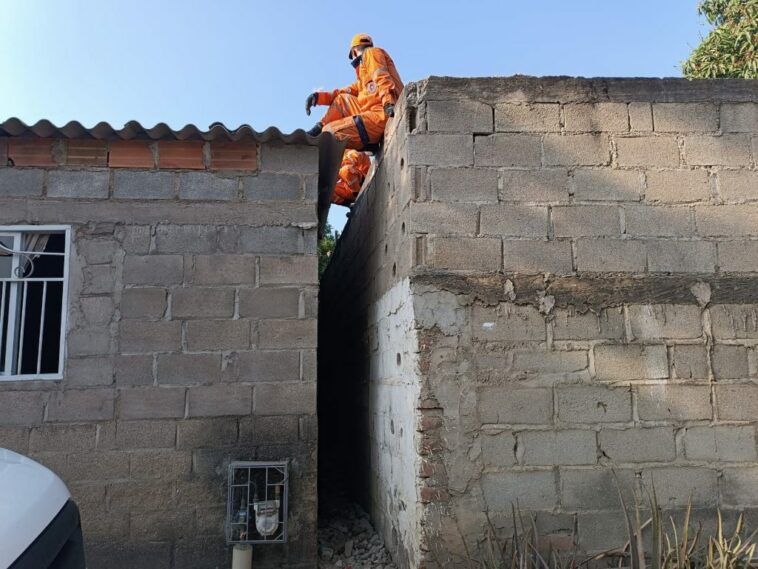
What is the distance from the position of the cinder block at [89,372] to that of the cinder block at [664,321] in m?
3.46

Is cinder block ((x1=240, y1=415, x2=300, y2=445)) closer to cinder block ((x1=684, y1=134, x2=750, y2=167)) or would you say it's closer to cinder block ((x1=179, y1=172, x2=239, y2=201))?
cinder block ((x1=179, y1=172, x2=239, y2=201))

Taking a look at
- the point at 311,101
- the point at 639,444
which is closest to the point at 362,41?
the point at 311,101

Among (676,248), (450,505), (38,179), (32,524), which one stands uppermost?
(38,179)

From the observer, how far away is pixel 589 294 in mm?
3971

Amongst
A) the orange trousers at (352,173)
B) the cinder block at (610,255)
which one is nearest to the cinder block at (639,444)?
the cinder block at (610,255)

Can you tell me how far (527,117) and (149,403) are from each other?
316cm

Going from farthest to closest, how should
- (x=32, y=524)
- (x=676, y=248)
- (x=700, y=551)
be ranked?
(x=676, y=248)
(x=700, y=551)
(x=32, y=524)

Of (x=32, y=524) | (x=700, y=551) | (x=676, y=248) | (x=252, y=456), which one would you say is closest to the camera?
(x=32, y=524)

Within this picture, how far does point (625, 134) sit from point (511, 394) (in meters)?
1.79

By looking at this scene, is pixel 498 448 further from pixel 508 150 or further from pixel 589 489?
pixel 508 150

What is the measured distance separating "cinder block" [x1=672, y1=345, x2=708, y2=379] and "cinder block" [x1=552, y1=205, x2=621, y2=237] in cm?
79

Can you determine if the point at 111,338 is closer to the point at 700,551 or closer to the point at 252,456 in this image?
the point at 252,456

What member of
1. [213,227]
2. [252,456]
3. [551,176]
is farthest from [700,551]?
[213,227]

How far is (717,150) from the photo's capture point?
4.17m
